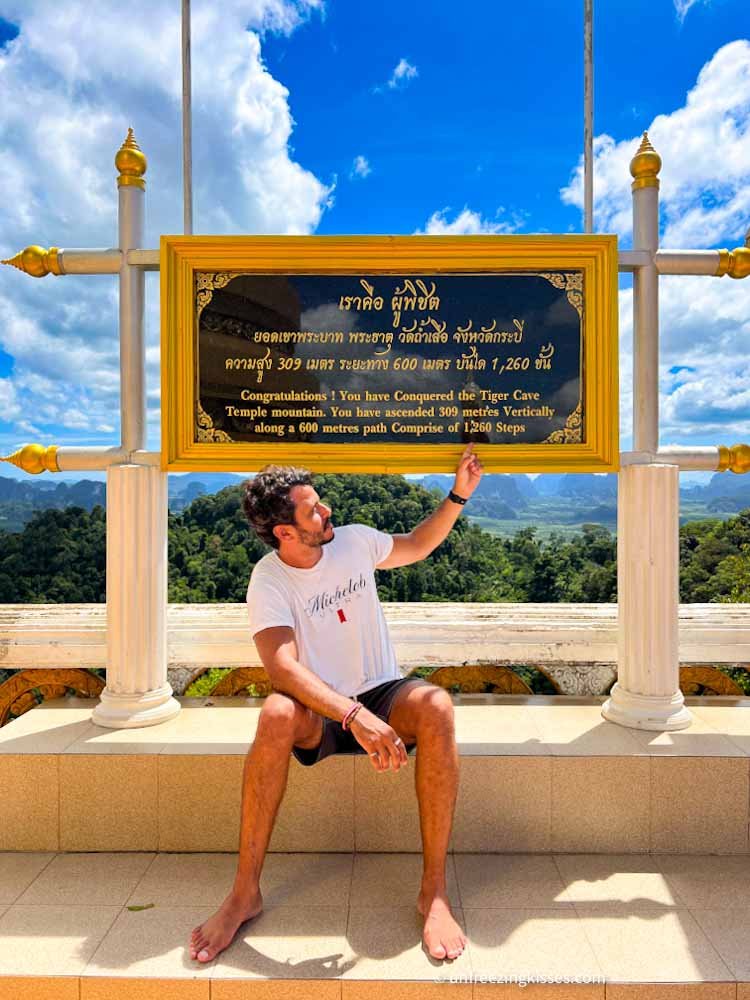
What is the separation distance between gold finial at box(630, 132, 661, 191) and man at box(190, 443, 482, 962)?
65.6 inches

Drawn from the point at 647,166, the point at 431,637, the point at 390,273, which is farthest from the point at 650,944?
the point at 647,166

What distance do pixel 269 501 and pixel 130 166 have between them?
1.81 meters

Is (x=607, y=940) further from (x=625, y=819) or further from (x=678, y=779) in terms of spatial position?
(x=678, y=779)

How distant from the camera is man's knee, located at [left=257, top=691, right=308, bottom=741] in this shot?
215 cm

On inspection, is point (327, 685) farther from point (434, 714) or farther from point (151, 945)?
point (151, 945)

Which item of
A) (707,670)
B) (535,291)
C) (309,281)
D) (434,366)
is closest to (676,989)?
(707,670)

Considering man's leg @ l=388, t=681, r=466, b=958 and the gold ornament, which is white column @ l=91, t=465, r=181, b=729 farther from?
the gold ornament

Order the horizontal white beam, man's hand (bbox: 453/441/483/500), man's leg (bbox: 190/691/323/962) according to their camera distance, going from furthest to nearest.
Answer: the horizontal white beam, man's hand (bbox: 453/441/483/500), man's leg (bbox: 190/691/323/962)

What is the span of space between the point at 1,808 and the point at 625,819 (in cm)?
253

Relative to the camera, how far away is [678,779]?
8.52 feet

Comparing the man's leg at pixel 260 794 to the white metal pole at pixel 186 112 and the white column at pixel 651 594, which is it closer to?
the white column at pixel 651 594

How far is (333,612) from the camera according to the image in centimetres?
246

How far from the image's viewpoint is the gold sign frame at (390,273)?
2922mm

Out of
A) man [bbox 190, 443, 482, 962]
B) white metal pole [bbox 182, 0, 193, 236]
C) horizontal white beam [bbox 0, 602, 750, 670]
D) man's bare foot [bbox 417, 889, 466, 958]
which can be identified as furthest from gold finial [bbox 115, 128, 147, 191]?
man's bare foot [bbox 417, 889, 466, 958]
